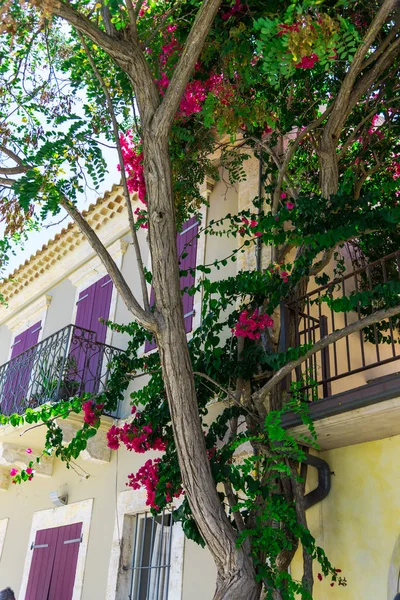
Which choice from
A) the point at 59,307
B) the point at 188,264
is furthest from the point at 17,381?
the point at 188,264

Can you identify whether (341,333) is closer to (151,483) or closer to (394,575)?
(394,575)

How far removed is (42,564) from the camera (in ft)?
26.3

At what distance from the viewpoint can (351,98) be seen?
5.56 meters

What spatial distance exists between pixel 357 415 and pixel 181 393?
1335 mm

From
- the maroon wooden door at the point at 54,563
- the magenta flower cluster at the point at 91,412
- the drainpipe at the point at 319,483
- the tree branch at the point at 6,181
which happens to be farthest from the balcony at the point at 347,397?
the maroon wooden door at the point at 54,563

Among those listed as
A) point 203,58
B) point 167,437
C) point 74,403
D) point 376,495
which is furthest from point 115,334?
point 376,495

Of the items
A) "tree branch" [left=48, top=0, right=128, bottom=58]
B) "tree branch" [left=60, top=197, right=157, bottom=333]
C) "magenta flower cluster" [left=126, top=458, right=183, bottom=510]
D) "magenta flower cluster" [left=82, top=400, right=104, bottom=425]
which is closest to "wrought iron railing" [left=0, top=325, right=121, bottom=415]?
"magenta flower cluster" [left=82, top=400, right=104, bottom=425]

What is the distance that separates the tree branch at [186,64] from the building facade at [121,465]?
1905 mm

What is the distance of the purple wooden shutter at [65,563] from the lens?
7.46 metres

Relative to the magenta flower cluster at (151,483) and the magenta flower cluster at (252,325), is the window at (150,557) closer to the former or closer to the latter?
the magenta flower cluster at (151,483)

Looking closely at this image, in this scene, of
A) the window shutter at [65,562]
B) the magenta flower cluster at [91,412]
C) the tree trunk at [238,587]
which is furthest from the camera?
the window shutter at [65,562]

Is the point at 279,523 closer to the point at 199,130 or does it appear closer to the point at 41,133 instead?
the point at 199,130

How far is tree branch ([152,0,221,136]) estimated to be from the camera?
178 inches

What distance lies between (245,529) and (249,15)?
4288mm
